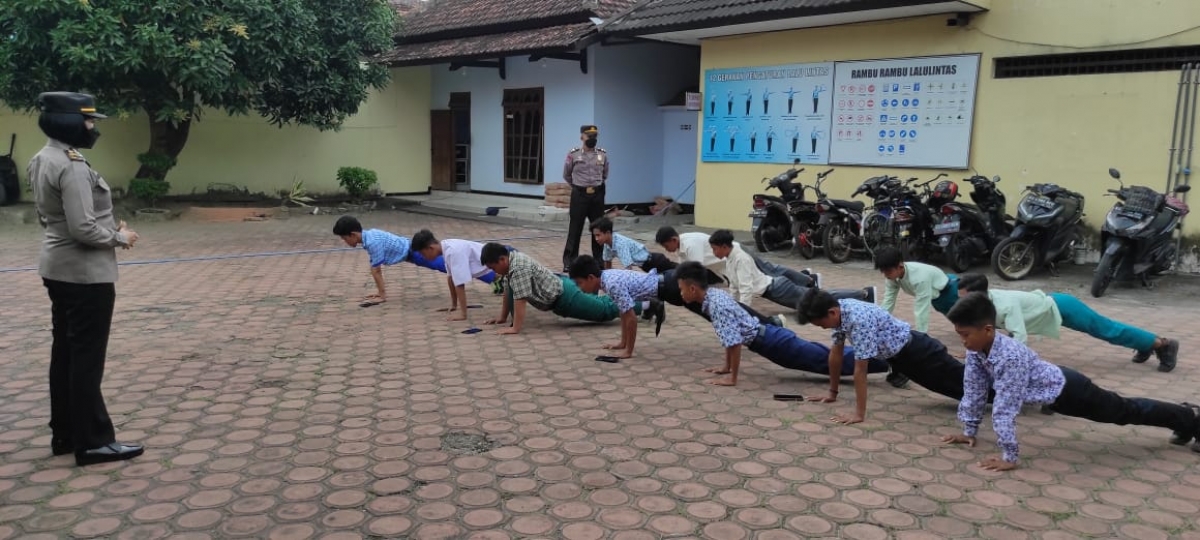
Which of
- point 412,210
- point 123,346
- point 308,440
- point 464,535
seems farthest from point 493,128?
point 464,535

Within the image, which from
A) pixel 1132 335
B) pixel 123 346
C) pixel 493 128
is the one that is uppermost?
pixel 493 128

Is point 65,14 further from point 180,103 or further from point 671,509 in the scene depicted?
point 671,509

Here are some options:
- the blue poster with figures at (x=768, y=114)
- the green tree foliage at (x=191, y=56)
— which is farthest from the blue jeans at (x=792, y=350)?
the green tree foliage at (x=191, y=56)

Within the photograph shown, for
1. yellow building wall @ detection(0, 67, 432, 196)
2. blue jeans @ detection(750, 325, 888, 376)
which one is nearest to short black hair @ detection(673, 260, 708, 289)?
blue jeans @ detection(750, 325, 888, 376)

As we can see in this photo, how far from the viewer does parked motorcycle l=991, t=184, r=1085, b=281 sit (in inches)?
331

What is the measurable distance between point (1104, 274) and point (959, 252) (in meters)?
1.56

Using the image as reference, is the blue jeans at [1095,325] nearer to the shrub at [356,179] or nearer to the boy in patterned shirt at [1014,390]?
the boy in patterned shirt at [1014,390]

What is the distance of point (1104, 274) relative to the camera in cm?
775

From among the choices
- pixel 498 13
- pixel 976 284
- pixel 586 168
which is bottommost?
pixel 976 284

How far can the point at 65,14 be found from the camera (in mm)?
12141

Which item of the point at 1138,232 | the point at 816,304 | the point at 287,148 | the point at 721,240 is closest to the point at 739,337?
the point at 816,304

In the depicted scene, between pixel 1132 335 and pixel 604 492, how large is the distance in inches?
142

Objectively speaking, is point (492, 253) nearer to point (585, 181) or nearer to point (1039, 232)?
point (585, 181)

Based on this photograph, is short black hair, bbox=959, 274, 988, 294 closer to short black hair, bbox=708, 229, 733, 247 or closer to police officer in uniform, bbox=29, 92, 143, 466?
short black hair, bbox=708, 229, 733, 247
